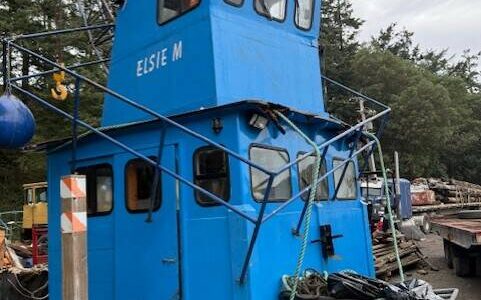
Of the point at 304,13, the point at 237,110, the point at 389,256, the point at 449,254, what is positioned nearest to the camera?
the point at 237,110

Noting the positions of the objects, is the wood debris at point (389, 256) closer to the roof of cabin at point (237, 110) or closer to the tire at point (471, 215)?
the tire at point (471, 215)

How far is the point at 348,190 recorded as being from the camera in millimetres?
7621

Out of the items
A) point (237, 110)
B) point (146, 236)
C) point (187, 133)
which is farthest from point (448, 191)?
point (187, 133)

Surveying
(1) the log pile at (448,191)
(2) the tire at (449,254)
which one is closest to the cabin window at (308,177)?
(2) the tire at (449,254)

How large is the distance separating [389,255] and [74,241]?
10.2 metres

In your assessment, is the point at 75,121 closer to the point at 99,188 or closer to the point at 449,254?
the point at 99,188

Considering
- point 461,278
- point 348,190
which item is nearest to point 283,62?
point 348,190

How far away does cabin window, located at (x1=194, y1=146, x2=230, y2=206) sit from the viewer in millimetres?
5965

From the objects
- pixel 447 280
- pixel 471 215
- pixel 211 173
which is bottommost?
pixel 447 280

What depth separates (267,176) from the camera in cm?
617

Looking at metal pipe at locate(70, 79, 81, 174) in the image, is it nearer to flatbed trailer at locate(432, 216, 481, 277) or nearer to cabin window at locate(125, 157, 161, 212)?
cabin window at locate(125, 157, 161, 212)

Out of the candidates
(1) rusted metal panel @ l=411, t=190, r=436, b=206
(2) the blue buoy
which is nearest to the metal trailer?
(1) rusted metal panel @ l=411, t=190, r=436, b=206

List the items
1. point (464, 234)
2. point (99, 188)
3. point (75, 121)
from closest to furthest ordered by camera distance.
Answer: point (75, 121)
point (99, 188)
point (464, 234)

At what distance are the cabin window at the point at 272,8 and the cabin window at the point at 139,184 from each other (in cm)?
237
